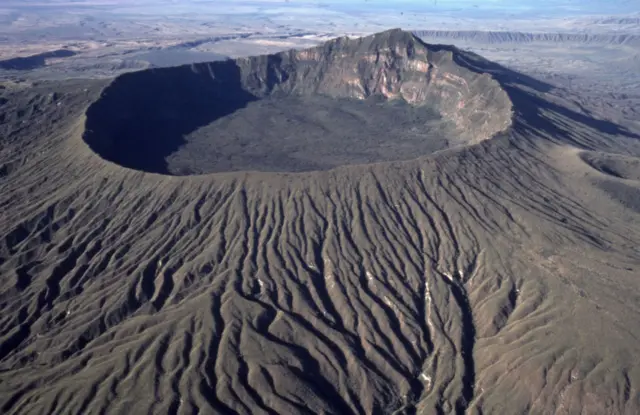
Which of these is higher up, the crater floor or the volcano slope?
the volcano slope

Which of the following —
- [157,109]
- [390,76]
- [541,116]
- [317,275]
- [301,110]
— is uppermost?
[541,116]

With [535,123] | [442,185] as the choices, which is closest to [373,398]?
[442,185]

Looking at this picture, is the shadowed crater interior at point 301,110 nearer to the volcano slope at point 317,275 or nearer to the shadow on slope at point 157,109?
the shadow on slope at point 157,109

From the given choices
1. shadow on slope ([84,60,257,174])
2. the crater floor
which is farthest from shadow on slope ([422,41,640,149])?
shadow on slope ([84,60,257,174])

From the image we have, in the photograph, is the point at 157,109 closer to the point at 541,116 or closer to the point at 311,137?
the point at 311,137

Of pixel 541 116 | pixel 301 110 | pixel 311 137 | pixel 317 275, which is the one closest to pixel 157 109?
pixel 301 110

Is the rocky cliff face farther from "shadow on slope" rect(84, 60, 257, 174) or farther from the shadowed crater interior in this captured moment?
"shadow on slope" rect(84, 60, 257, 174)

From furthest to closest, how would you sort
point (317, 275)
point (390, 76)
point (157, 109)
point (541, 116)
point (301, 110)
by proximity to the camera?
1. point (390, 76)
2. point (301, 110)
3. point (157, 109)
4. point (541, 116)
5. point (317, 275)
